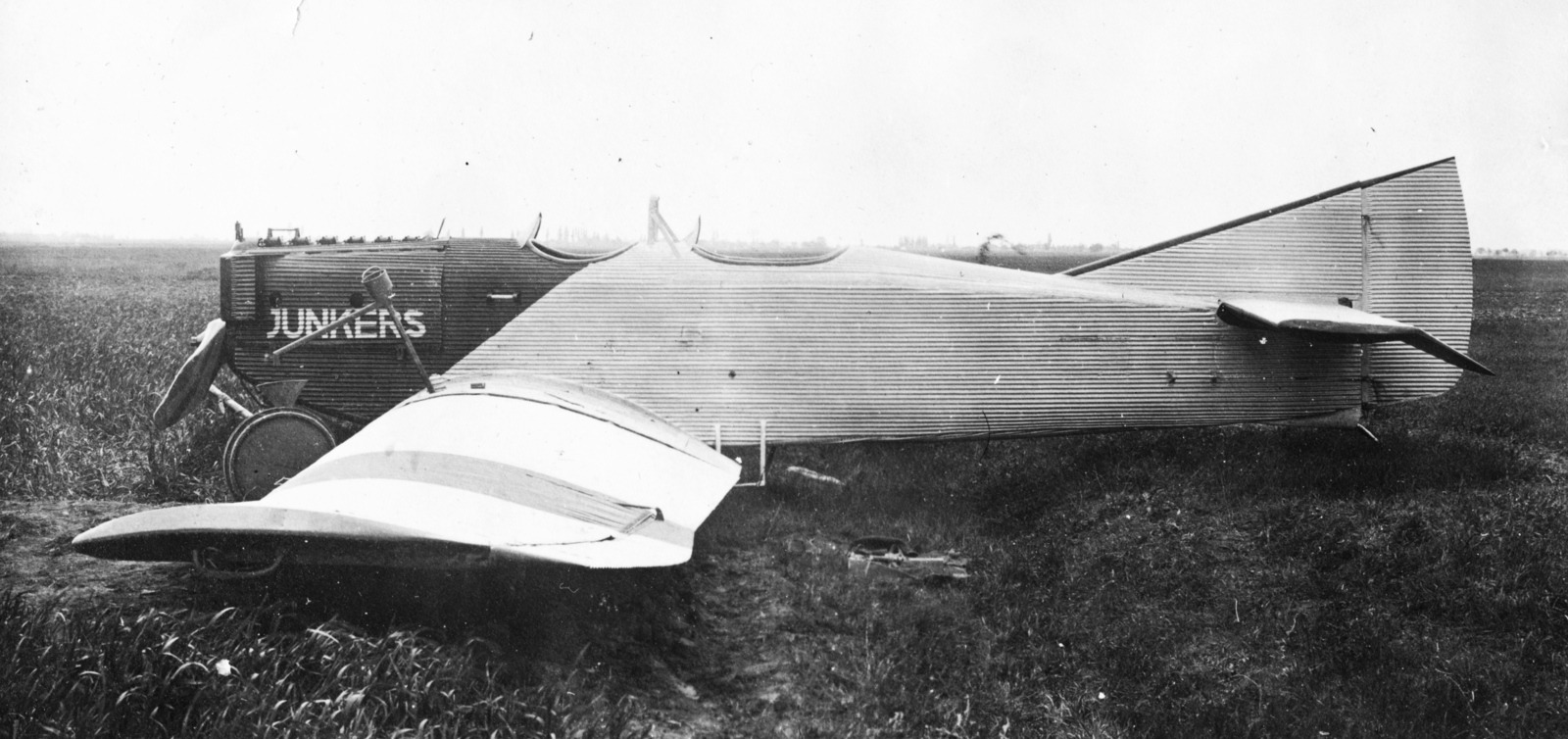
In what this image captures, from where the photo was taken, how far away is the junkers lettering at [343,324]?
5.71 m

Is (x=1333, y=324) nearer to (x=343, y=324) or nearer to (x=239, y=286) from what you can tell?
(x=343, y=324)

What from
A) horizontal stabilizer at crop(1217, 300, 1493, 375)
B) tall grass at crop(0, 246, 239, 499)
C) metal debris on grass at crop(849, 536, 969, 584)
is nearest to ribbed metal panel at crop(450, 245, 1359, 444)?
horizontal stabilizer at crop(1217, 300, 1493, 375)

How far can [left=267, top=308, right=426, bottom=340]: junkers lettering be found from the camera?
18.7ft

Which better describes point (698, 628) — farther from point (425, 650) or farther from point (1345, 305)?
point (1345, 305)

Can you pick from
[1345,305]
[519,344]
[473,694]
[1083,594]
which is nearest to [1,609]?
[473,694]

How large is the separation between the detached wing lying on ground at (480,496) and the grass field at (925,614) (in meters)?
0.28

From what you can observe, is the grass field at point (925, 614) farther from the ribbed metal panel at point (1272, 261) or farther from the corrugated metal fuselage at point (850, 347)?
the ribbed metal panel at point (1272, 261)

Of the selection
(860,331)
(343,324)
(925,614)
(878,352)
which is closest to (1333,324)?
(878,352)

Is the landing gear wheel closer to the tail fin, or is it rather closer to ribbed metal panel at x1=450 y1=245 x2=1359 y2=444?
ribbed metal panel at x1=450 y1=245 x2=1359 y2=444

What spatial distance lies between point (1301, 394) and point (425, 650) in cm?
512

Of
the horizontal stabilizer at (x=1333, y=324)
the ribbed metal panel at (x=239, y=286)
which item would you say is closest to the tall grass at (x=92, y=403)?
the ribbed metal panel at (x=239, y=286)

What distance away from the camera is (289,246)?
5797 millimetres

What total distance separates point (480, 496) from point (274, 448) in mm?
2133

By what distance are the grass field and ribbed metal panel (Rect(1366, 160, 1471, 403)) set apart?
1.63 feet
